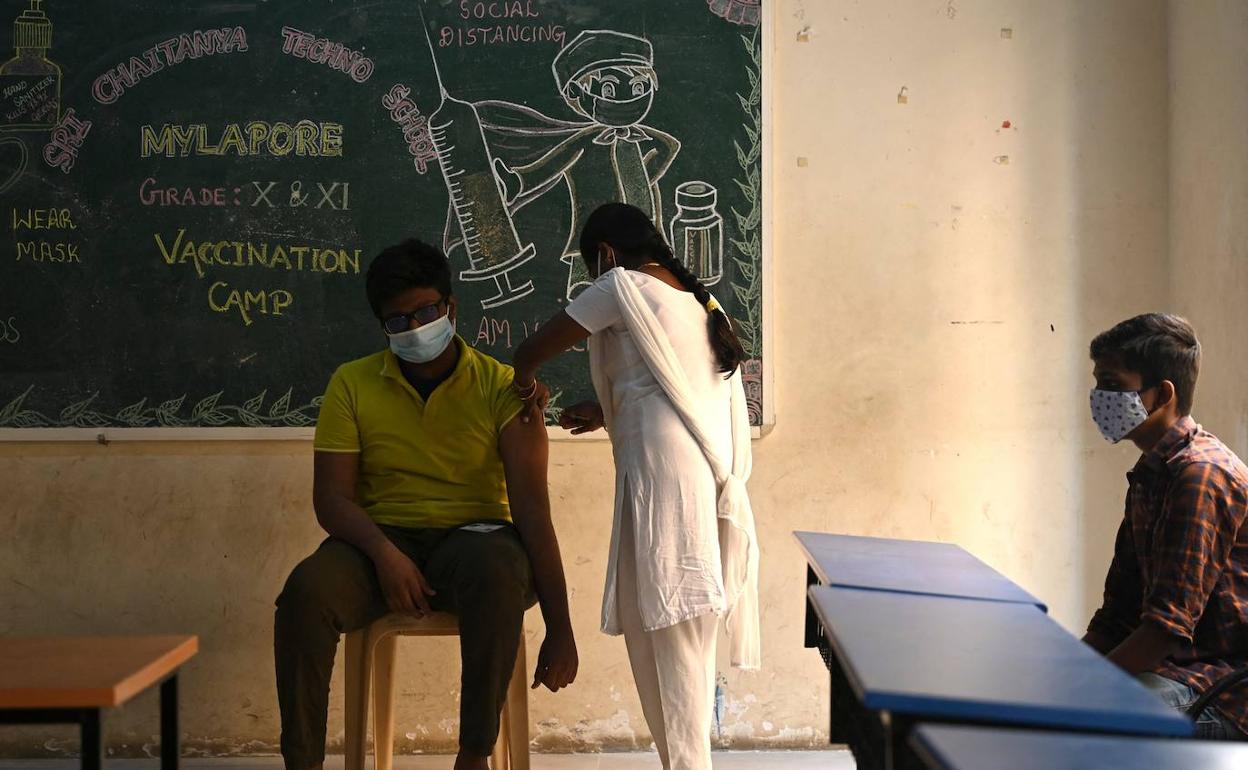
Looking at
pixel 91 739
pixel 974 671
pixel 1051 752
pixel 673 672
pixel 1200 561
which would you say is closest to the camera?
pixel 1051 752

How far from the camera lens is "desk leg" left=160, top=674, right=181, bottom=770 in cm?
189

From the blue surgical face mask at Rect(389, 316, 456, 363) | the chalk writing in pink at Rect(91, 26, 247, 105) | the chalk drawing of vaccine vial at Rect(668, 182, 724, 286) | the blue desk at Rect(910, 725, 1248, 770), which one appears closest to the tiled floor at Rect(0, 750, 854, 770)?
the blue surgical face mask at Rect(389, 316, 456, 363)

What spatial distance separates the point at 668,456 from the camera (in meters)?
2.46

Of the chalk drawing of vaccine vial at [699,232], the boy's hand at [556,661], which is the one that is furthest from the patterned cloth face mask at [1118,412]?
the chalk drawing of vaccine vial at [699,232]

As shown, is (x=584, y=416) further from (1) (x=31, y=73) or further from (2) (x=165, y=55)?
(1) (x=31, y=73)

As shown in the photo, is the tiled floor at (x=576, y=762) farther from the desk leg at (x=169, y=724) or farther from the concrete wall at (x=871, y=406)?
the desk leg at (x=169, y=724)

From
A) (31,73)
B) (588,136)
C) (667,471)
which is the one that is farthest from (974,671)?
(31,73)

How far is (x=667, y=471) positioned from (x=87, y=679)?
1.20 meters

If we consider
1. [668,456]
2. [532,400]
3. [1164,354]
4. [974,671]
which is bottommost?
[974,671]

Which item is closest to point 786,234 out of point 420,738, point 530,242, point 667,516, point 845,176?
point 845,176

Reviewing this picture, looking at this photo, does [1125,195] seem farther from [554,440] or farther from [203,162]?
[203,162]

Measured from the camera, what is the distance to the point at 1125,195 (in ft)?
11.0

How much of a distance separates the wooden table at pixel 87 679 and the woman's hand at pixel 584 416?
43.5 inches

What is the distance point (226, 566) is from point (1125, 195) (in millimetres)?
2759
